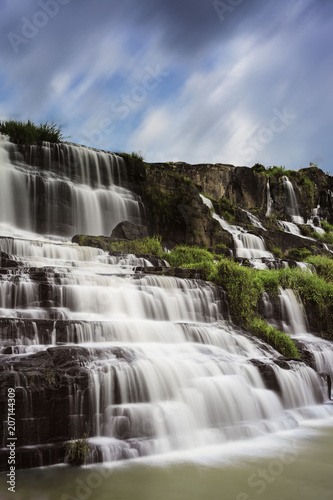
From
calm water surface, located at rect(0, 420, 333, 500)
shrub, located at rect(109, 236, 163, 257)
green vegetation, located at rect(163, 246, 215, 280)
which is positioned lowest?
calm water surface, located at rect(0, 420, 333, 500)

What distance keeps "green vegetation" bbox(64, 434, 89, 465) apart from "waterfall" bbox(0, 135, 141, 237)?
13221mm

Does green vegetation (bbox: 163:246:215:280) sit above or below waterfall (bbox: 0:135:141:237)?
below

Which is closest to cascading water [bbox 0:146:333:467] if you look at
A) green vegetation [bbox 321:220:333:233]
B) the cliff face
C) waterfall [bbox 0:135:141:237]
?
waterfall [bbox 0:135:141:237]

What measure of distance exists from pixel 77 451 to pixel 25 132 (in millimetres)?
17377

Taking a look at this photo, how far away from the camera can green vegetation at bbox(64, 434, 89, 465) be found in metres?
5.11

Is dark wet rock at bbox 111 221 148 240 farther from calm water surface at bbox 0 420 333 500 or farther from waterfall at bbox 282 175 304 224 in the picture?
waterfall at bbox 282 175 304 224

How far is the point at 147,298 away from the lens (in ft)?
30.6

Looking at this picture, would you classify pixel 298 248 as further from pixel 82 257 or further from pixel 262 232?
pixel 82 257

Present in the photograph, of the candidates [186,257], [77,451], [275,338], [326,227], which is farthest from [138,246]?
[326,227]

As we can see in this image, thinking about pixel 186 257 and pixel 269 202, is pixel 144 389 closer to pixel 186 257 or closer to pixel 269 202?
pixel 186 257

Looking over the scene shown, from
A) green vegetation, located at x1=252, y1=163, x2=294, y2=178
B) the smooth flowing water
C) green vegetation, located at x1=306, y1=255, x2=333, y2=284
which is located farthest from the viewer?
green vegetation, located at x1=252, y1=163, x2=294, y2=178

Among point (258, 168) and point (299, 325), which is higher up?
point (258, 168)

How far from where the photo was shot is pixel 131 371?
6281 mm

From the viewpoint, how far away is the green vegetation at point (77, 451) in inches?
201
